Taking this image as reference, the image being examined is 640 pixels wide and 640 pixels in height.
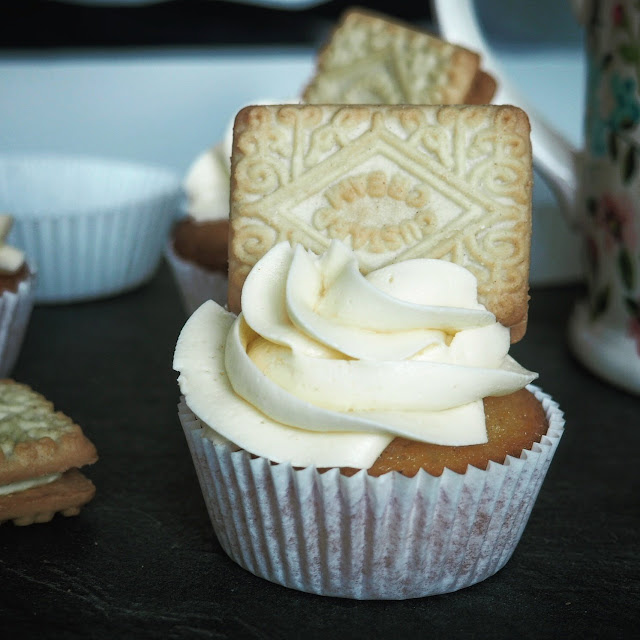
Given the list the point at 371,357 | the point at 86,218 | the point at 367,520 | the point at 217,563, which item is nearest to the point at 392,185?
the point at 371,357

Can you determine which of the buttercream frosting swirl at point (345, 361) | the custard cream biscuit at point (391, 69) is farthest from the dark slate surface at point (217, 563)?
the custard cream biscuit at point (391, 69)

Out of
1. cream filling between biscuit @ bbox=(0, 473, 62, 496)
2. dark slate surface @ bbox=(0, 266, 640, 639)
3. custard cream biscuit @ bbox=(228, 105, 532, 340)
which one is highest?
custard cream biscuit @ bbox=(228, 105, 532, 340)

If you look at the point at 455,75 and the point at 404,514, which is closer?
the point at 404,514

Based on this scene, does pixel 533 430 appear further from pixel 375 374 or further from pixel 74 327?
pixel 74 327

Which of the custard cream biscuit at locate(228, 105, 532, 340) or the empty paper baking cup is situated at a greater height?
the custard cream biscuit at locate(228, 105, 532, 340)

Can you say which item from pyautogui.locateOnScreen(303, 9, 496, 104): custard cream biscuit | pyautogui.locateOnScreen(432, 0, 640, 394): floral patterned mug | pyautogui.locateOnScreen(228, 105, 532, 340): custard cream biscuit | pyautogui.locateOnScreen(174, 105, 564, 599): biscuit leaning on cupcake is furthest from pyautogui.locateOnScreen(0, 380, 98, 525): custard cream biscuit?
pyautogui.locateOnScreen(432, 0, 640, 394): floral patterned mug

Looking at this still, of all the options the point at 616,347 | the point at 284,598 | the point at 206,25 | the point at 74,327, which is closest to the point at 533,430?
the point at 284,598

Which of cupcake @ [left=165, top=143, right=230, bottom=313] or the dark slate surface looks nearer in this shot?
the dark slate surface

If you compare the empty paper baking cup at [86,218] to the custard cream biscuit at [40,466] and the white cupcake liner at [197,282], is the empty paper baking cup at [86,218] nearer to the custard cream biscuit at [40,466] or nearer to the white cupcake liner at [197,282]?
the white cupcake liner at [197,282]

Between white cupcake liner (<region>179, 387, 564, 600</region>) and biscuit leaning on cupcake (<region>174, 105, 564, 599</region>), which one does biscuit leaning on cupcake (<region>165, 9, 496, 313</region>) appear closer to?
biscuit leaning on cupcake (<region>174, 105, 564, 599</region>)
